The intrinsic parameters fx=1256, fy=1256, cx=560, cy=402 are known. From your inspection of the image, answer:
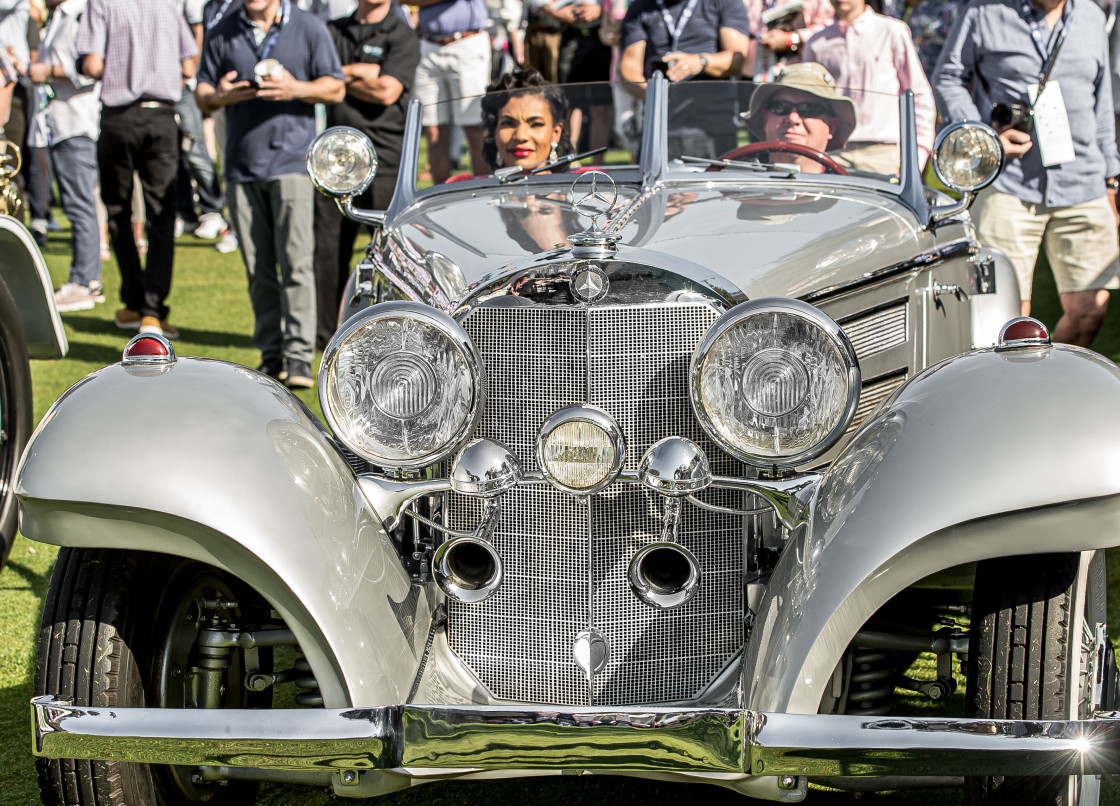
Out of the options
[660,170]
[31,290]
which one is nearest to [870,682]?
[660,170]

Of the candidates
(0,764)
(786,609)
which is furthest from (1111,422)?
(0,764)

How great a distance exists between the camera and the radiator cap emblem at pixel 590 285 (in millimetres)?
2562

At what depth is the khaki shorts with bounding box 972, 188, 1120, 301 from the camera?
5812 millimetres

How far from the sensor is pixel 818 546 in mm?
2354

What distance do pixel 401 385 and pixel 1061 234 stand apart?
4330 millimetres

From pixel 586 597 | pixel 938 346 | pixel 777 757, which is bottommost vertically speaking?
pixel 777 757

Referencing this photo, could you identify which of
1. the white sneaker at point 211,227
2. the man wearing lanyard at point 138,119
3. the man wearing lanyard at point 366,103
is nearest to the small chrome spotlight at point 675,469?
the man wearing lanyard at point 366,103

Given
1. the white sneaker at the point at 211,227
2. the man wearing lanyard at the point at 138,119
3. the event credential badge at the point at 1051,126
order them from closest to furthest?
the event credential badge at the point at 1051,126, the man wearing lanyard at the point at 138,119, the white sneaker at the point at 211,227

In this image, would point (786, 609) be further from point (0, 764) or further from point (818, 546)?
point (0, 764)

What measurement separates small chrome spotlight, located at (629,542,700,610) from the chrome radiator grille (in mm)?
49

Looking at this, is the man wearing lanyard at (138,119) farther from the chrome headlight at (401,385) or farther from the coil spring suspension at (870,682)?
the coil spring suspension at (870,682)

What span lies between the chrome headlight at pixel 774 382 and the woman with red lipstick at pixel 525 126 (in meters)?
1.74

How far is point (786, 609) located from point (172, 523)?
3.82ft

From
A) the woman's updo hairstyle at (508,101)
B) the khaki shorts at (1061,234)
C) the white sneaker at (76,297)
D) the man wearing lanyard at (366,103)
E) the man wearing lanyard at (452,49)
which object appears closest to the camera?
the woman's updo hairstyle at (508,101)
